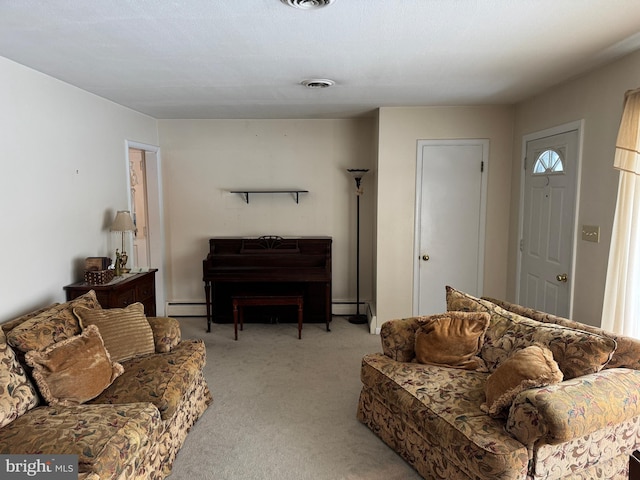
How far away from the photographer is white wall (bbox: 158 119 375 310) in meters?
5.00

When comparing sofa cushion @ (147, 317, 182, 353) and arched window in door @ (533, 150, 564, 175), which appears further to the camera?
arched window in door @ (533, 150, 564, 175)

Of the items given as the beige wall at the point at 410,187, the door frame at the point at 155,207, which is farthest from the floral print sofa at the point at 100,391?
the beige wall at the point at 410,187

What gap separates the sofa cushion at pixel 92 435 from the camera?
5.70 feet

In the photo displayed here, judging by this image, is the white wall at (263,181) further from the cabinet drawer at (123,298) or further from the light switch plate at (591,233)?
the light switch plate at (591,233)

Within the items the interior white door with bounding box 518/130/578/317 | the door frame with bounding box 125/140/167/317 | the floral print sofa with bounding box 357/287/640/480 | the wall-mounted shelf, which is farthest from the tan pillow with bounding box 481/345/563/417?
the door frame with bounding box 125/140/167/317

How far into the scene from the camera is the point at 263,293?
181 inches

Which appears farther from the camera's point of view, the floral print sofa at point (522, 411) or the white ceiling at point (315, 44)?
the white ceiling at point (315, 44)

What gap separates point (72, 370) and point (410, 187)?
10.9 ft

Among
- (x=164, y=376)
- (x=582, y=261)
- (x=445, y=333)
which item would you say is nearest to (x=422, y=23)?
(x=445, y=333)

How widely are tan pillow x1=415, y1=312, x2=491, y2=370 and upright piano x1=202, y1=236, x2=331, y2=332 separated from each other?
201 cm

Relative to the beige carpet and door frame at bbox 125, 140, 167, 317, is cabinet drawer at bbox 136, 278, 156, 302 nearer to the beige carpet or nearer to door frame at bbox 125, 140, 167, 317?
the beige carpet

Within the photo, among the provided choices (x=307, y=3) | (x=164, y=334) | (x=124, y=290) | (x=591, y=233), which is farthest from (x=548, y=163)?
(x=124, y=290)

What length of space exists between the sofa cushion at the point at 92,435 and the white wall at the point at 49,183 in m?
1.00

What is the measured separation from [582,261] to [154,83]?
3377mm
